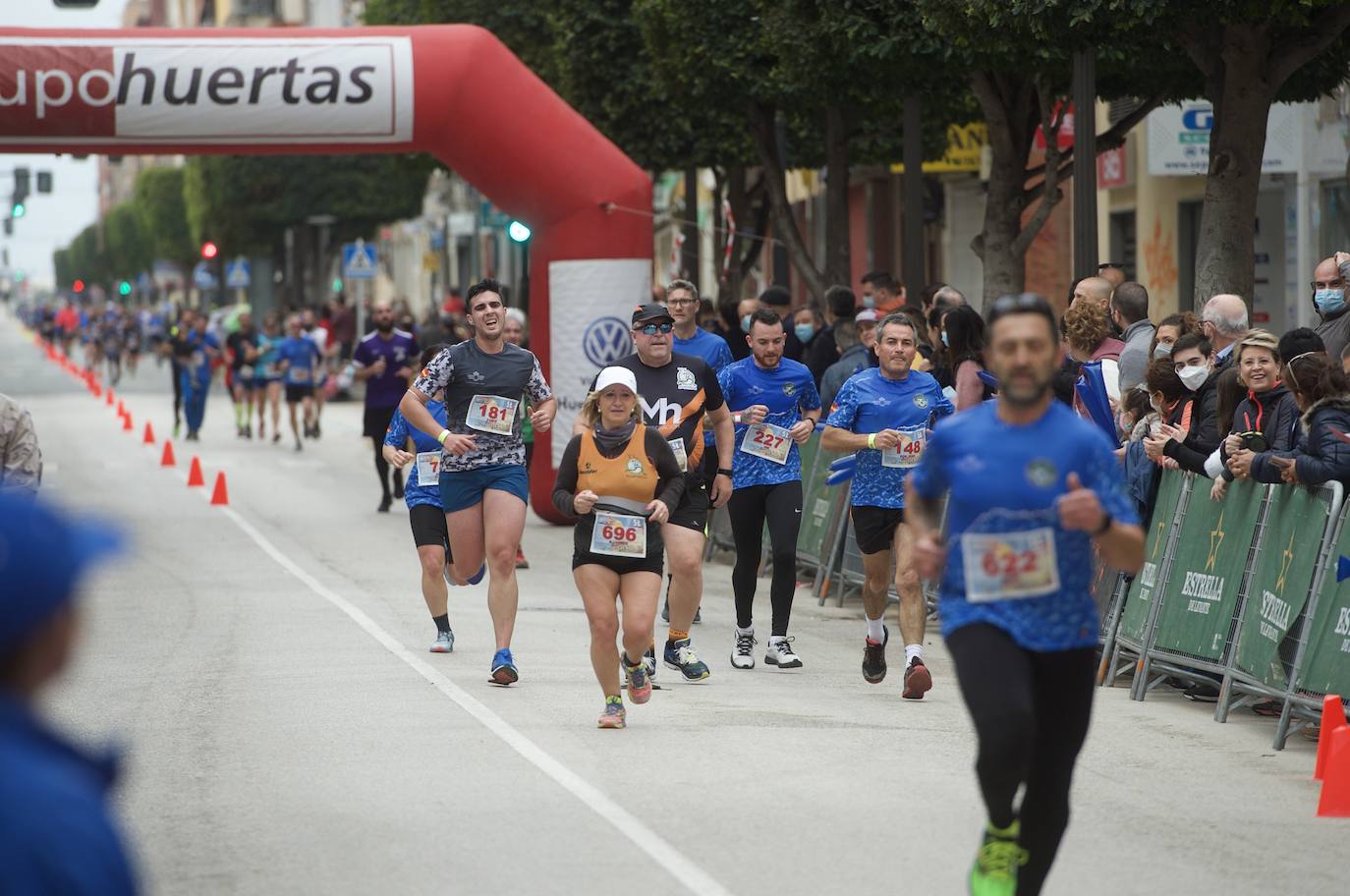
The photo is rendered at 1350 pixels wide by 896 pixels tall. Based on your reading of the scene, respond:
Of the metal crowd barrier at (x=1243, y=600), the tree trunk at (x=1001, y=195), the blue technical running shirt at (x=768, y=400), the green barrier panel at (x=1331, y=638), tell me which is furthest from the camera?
the tree trunk at (x=1001, y=195)

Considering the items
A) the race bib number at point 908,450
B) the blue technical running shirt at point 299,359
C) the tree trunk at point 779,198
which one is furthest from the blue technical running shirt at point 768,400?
the blue technical running shirt at point 299,359

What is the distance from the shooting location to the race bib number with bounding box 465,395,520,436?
10930 millimetres

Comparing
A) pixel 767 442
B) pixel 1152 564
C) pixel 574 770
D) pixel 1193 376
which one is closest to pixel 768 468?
pixel 767 442

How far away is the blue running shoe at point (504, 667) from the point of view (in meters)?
10.6

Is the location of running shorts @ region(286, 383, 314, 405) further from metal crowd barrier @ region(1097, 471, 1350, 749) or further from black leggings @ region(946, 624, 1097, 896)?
black leggings @ region(946, 624, 1097, 896)

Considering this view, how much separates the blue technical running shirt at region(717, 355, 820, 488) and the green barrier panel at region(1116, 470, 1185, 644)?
6.11 feet

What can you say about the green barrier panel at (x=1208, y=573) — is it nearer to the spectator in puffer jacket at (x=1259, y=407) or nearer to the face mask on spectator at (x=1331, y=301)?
the spectator in puffer jacket at (x=1259, y=407)

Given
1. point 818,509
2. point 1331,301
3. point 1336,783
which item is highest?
point 1331,301

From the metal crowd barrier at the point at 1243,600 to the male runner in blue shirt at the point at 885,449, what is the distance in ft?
3.81

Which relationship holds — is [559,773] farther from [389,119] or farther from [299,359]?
[299,359]

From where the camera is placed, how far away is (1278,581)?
9.41 meters

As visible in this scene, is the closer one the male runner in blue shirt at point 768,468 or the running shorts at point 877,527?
the running shorts at point 877,527

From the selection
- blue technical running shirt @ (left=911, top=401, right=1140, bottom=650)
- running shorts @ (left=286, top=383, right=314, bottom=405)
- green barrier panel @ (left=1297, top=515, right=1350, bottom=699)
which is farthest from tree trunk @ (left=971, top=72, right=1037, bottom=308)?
running shorts @ (left=286, top=383, right=314, bottom=405)

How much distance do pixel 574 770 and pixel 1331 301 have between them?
18.2 ft
